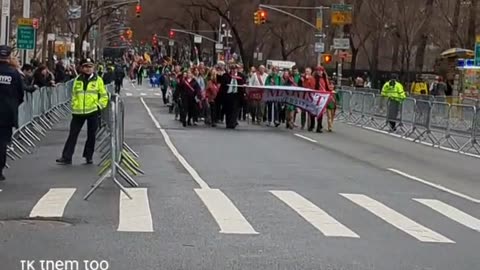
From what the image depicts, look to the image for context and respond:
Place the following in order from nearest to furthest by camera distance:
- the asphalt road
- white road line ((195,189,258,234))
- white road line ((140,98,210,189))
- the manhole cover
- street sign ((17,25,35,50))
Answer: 1. the asphalt road
2. the manhole cover
3. white road line ((195,189,258,234))
4. white road line ((140,98,210,189))
5. street sign ((17,25,35,50))

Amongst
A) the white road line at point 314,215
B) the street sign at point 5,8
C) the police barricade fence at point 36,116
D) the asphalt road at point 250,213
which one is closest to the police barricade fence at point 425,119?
the asphalt road at point 250,213

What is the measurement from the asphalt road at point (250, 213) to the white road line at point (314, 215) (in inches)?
0.6

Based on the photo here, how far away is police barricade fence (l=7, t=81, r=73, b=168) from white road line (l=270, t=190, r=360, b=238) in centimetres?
508

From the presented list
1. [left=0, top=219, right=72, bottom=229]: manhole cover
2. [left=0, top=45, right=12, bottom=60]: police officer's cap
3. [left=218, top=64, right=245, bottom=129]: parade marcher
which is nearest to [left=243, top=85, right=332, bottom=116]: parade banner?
[left=218, top=64, right=245, bottom=129]: parade marcher

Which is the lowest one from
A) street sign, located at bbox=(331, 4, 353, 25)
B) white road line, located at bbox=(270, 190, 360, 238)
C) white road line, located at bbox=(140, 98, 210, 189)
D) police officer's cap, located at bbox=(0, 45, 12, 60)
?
white road line, located at bbox=(140, 98, 210, 189)

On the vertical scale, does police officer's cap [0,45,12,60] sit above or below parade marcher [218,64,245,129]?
above

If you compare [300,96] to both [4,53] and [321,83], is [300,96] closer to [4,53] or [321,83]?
[321,83]

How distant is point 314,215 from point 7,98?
534 cm

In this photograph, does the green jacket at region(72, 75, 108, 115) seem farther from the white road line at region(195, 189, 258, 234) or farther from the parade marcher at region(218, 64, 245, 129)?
the parade marcher at region(218, 64, 245, 129)

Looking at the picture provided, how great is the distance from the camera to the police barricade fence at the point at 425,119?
2450 cm

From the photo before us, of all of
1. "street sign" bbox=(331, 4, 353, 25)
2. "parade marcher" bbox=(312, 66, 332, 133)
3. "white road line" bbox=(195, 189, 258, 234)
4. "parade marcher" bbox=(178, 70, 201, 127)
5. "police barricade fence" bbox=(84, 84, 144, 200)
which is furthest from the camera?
"street sign" bbox=(331, 4, 353, 25)

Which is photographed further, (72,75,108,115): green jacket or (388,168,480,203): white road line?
(72,75,108,115): green jacket

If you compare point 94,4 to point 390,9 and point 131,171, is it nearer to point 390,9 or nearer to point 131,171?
point 390,9

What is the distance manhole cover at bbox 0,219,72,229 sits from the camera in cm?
1045
